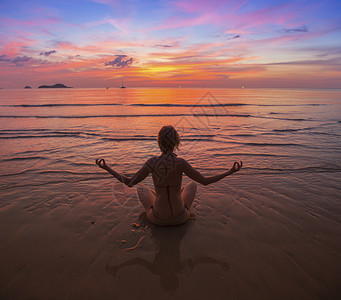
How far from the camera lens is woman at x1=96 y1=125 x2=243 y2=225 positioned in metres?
3.36

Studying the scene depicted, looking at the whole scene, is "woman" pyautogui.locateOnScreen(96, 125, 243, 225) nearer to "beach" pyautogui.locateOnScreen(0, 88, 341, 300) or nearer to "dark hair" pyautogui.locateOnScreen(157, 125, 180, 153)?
"dark hair" pyautogui.locateOnScreen(157, 125, 180, 153)

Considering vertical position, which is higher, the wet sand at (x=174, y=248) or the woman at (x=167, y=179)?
the woman at (x=167, y=179)

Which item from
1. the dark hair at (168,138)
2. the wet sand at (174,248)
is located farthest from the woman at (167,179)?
the wet sand at (174,248)

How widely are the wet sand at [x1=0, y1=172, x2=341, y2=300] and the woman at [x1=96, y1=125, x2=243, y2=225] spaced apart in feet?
0.93

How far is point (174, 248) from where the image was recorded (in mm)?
3377

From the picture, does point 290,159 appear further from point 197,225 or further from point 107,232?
point 107,232

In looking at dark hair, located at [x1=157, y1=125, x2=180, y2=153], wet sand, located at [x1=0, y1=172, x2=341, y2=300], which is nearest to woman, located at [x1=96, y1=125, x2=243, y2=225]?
A: dark hair, located at [x1=157, y1=125, x2=180, y2=153]

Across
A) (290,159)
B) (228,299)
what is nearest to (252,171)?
(290,159)

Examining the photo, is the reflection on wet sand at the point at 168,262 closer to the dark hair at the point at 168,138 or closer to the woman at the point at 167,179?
the woman at the point at 167,179

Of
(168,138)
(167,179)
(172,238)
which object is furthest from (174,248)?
(168,138)

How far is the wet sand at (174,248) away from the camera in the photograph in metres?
2.64

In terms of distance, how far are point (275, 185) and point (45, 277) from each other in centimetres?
544

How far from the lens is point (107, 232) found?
3770 mm

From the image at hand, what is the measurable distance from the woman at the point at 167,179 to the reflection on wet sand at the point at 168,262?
35 cm
